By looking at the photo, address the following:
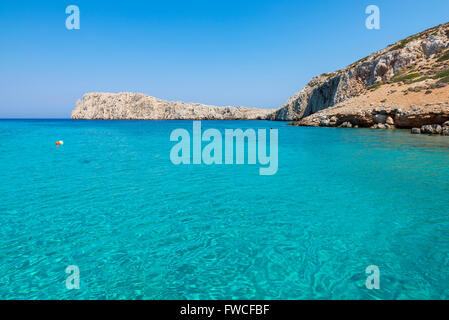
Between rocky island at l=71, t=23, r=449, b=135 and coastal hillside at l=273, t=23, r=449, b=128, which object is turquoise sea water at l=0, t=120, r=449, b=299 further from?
coastal hillside at l=273, t=23, r=449, b=128

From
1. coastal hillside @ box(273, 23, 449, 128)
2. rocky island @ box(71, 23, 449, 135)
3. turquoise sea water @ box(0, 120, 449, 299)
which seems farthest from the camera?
coastal hillside @ box(273, 23, 449, 128)

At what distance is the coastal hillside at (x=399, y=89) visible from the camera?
41.7 metres

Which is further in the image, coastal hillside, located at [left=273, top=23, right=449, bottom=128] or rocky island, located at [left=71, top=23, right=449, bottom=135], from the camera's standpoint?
coastal hillside, located at [left=273, top=23, right=449, bottom=128]

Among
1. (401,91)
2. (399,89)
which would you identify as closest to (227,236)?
(401,91)

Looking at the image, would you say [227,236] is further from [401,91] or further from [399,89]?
[399,89]

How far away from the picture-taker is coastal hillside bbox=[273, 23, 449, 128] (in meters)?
41.7

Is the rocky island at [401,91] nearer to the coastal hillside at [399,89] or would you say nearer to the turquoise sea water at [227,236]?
the coastal hillside at [399,89]

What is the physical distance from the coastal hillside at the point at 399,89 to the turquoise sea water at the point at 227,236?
36.6 m

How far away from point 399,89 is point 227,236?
195ft

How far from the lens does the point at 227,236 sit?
24.0 feet

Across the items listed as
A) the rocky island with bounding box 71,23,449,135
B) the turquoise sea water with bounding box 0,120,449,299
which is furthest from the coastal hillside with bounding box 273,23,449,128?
the turquoise sea water with bounding box 0,120,449,299

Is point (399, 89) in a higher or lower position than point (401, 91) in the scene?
higher

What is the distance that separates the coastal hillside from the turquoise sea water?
Answer: 120 feet
